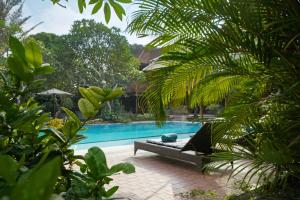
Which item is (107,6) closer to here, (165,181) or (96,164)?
(96,164)

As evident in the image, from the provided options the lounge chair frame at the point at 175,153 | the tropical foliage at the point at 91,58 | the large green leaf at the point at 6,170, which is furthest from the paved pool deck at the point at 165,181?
the tropical foliage at the point at 91,58

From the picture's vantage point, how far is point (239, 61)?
3.31m

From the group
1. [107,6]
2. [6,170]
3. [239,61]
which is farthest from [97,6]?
[239,61]

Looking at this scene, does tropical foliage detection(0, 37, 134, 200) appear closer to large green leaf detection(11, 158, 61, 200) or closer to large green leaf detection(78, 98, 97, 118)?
large green leaf detection(78, 98, 97, 118)

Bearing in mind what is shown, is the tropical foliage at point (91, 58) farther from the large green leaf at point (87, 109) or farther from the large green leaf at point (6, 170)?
the large green leaf at point (6, 170)

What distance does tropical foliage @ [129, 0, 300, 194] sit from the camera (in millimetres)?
2762

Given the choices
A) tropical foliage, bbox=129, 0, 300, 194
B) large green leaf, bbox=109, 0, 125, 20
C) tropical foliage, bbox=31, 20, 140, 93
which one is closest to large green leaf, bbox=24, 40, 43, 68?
large green leaf, bbox=109, 0, 125, 20

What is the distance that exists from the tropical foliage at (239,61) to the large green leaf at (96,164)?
6.53 ft

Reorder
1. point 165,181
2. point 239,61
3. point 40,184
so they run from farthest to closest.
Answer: point 165,181, point 239,61, point 40,184

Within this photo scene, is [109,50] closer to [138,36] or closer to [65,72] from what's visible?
[65,72]

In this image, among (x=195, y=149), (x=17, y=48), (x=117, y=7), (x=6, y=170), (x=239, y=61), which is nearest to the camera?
(x=6, y=170)

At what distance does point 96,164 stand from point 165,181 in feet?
16.9

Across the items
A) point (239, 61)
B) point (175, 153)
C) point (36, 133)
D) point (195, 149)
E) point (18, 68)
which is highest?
point (239, 61)

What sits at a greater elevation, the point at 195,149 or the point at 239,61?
the point at 239,61
